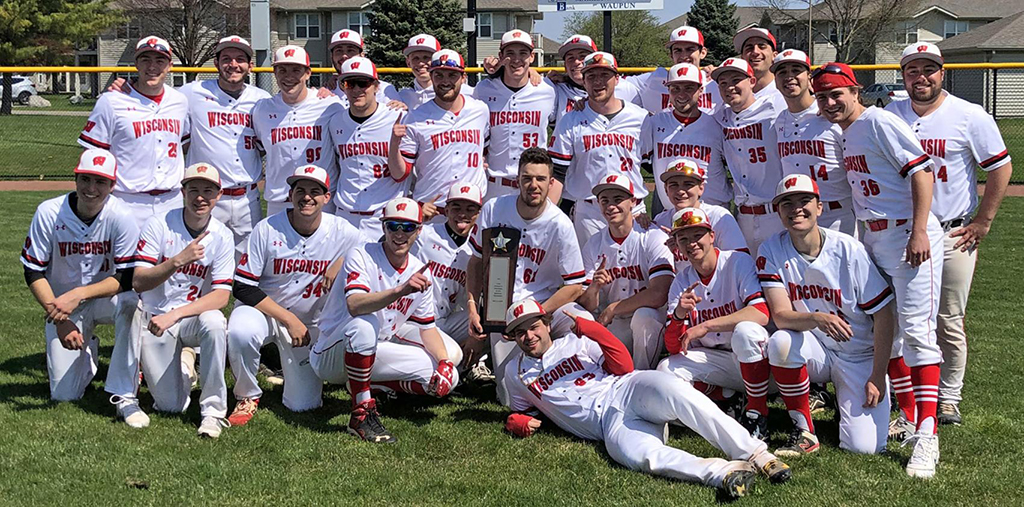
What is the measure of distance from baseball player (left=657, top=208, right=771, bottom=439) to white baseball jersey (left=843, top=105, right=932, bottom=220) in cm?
77

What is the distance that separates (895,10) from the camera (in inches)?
2080

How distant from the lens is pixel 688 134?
22.4 feet

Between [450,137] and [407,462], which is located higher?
[450,137]

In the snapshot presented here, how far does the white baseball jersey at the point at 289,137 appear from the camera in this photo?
709cm

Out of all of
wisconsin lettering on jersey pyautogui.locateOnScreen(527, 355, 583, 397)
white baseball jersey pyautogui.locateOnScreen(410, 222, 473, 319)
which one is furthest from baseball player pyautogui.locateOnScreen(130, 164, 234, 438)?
wisconsin lettering on jersey pyautogui.locateOnScreen(527, 355, 583, 397)

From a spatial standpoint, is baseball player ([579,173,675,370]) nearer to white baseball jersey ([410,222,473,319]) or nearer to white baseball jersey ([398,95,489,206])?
white baseball jersey ([410,222,473,319])

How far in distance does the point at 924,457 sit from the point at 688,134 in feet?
9.18

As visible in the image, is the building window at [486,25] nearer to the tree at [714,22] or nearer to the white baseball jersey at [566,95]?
the tree at [714,22]

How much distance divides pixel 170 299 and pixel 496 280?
6.66ft

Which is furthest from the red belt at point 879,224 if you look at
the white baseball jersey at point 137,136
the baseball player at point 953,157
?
the white baseball jersey at point 137,136

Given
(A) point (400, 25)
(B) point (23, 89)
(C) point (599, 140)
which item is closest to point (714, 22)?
(A) point (400, 25)

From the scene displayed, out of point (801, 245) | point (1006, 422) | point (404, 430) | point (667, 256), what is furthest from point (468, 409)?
point (1006, 422)

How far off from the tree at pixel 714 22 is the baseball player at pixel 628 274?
53.7 metres

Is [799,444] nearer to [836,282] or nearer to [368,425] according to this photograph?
[836,282]
